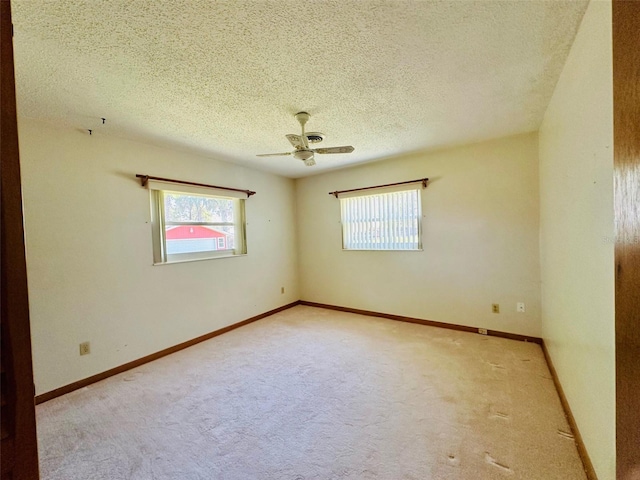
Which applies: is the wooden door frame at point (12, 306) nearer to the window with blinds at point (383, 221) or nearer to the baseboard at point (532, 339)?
the baseboard at point (532, 339)

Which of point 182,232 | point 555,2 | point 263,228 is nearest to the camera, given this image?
point 555,2

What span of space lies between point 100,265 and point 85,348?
764 millimetres

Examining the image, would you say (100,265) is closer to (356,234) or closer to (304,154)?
(304,154)

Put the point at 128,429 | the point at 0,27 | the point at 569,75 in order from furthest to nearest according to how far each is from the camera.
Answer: the point at 128,429 → the point at 569,75 → the point at 0,27

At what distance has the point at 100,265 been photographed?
260cm

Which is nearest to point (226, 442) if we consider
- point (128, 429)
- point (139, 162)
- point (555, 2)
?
point (128, 429)

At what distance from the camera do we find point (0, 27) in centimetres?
44

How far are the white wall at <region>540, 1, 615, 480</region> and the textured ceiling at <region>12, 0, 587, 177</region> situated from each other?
0.25 meters

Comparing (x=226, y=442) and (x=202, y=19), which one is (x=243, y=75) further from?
(x=226, y=442)

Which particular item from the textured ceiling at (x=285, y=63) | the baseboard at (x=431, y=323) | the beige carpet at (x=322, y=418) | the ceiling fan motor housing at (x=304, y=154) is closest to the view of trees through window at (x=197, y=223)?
the textured ceiling at (x=285, y=63)

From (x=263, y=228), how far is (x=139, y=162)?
1.89 m

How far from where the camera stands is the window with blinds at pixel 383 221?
3719mm

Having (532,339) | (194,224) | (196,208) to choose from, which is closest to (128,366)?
(194,224)

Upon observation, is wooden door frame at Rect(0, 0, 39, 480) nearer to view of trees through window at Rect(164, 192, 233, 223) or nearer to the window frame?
view of trees through window at Rect(164, 192, 233, 223)
